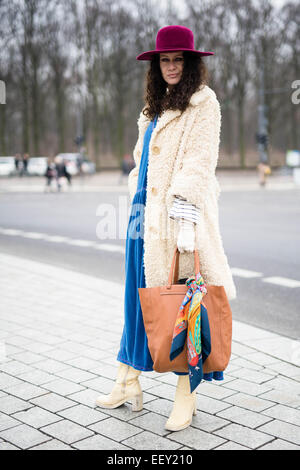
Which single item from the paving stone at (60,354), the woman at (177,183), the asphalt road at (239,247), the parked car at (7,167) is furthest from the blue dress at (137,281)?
the parked car at (7,167)

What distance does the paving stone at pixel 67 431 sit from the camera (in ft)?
10.2

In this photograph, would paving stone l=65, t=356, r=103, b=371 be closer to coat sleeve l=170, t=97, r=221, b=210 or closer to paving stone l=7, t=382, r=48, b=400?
paving stone l=7, t=382, r=48, b=400

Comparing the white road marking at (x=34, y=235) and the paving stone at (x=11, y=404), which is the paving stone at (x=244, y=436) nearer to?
the paving stone at (x=11, y=404)

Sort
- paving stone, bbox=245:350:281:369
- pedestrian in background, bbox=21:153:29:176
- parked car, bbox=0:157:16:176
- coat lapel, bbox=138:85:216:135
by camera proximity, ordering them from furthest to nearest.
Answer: parked car, bbox=0:157:16:176 → pedestrian in background, bbox=21:153:29:176 → paving stone, bbox=245:350:281:369 → coat lapel, bbox=138:85:216:135

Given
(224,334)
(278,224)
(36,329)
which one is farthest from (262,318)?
(278,224)

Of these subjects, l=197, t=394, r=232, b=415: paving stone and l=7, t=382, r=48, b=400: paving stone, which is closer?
l=197, t=394, r=232, b=415: paving stone

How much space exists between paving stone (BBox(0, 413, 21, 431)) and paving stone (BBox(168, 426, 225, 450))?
81 centimetres

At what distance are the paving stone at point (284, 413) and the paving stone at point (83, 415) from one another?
0.90 m

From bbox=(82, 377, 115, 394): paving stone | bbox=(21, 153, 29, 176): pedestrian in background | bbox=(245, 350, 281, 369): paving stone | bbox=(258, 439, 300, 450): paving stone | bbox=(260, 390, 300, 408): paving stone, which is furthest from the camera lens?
bbox=(21, 153, 29, 176): pedestrian in background

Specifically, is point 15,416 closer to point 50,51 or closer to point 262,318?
point 262,318

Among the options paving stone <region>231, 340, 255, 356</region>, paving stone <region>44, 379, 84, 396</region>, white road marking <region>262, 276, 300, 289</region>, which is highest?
paving stone <region>44, 379, 84, 396</region>

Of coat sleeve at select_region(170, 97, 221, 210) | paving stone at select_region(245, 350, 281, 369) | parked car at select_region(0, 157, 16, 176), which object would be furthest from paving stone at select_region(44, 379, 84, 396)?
parked car at select_region(0, 157, 16, 176)

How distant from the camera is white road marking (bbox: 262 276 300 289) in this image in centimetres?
737
